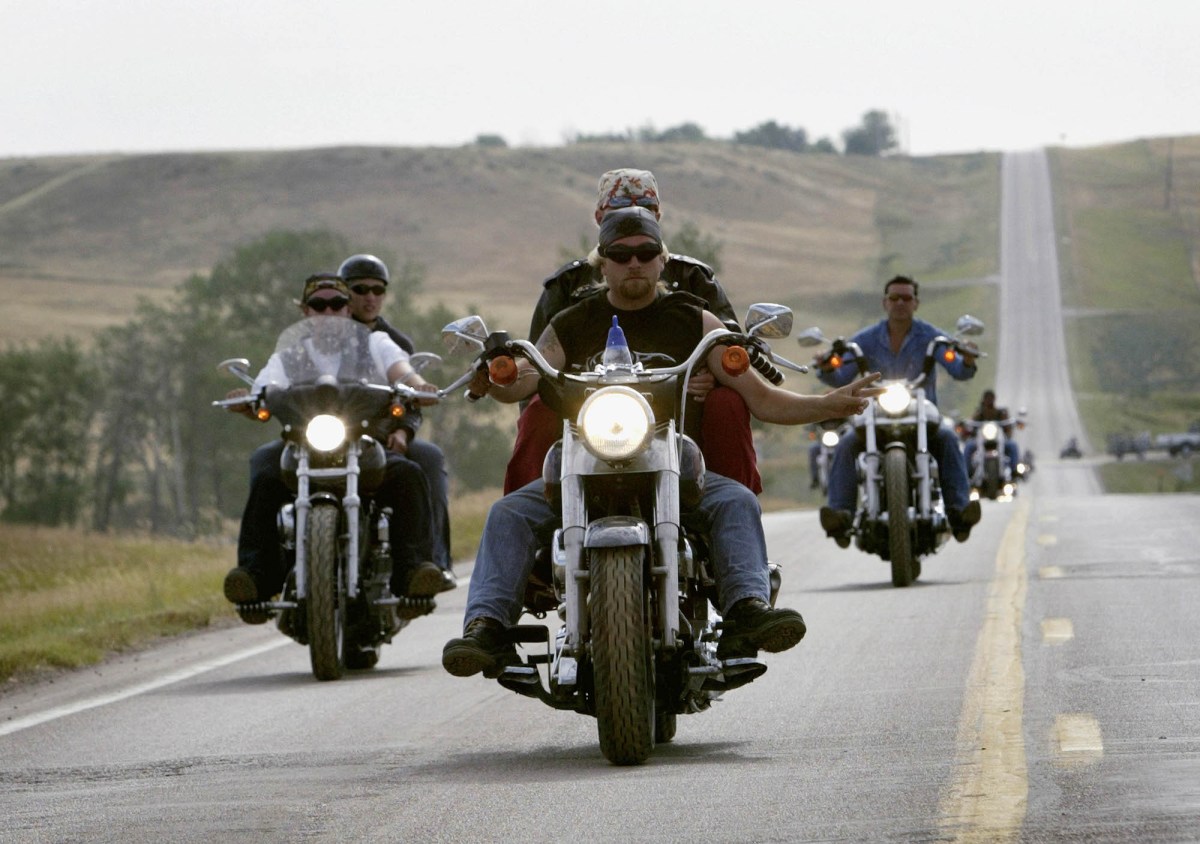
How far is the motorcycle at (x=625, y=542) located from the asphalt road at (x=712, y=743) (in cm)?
27

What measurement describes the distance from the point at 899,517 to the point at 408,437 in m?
4.74

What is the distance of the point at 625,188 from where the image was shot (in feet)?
32.6

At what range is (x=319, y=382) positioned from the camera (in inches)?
469

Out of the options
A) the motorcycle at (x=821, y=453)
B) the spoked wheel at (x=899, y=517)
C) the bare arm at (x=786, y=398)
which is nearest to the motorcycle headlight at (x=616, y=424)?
the bare arm at (x=786, y=398)

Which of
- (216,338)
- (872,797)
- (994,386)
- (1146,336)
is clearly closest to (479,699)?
(872,797)

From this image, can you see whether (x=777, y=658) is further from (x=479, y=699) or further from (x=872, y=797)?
(x=872, y=797)

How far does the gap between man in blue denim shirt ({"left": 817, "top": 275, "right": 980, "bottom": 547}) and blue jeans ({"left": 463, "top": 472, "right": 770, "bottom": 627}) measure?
7971mm

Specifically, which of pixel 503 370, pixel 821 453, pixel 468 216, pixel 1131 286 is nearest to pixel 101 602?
pixel 821 453

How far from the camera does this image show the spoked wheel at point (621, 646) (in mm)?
7570

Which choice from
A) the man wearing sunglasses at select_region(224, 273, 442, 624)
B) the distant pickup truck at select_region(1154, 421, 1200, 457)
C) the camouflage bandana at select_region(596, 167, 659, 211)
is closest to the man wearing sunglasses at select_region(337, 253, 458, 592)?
the man wearing sunglasses at select_region(224, 273, 442, 624)

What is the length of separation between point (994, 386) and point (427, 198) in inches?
2956

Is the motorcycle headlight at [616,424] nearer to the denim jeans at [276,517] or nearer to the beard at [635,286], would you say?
the beard at [635,286]

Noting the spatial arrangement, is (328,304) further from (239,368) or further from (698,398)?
(698,398)

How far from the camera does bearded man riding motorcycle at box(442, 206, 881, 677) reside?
816cm
